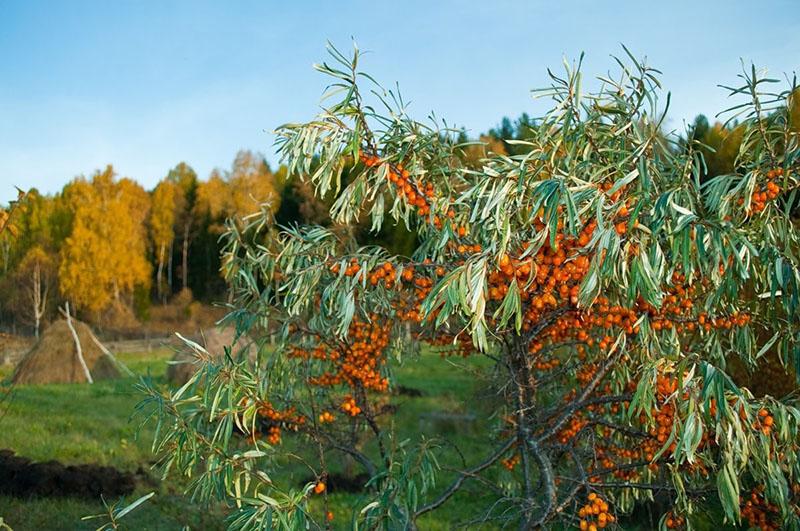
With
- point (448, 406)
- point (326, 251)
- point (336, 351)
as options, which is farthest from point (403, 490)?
point (448, 406)

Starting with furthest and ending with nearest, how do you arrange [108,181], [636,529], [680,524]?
[108,181] < [636,529] < [680,524]

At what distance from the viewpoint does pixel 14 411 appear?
10.0 m

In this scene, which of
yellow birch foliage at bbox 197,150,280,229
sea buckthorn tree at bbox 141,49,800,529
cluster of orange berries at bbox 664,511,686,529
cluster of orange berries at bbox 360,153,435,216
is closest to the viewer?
sea buckthorn tree at bbox 141,49,800,529

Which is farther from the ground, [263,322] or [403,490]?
[263,322]

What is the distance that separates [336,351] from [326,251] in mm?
578

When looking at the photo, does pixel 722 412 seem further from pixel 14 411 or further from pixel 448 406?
pixel 14 411

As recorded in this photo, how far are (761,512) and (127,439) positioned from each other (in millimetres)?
7768

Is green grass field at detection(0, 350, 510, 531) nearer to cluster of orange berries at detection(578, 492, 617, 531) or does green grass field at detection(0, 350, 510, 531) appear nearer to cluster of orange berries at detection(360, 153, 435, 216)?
cluster of orange berries at detection(360, 153, 435, 216)

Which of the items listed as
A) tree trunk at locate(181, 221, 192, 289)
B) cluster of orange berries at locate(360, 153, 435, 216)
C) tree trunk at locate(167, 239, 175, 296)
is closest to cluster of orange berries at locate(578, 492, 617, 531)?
cluster of orange berries at locate(360, 153, 435, 216)

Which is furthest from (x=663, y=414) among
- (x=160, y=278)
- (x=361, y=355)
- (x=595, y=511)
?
(x=160, y=278)

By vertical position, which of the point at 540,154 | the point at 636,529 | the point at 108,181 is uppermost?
the point at 108,181

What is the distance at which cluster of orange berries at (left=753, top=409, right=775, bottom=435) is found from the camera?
2604mm

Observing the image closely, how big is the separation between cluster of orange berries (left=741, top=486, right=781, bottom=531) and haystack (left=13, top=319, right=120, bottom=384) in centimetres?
1444

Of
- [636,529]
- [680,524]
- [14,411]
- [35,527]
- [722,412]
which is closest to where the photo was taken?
[722,412]
